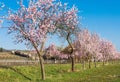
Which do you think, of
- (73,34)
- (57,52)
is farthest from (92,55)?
(57,52)

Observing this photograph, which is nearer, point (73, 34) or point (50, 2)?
point (50, 2)

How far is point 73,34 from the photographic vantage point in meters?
73.8

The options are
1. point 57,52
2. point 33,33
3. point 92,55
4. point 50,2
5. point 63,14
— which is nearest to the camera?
point 33,33

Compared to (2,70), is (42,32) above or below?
above

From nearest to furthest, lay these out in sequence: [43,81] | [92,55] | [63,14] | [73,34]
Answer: [43,81] < [63,14] < [73,34] < [92,55]

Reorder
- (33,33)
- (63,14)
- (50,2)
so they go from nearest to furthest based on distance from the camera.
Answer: (33,33)
(50,2)
(63,14)

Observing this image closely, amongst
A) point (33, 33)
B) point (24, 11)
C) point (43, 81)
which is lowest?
point (43, 81)

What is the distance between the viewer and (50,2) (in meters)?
50.8

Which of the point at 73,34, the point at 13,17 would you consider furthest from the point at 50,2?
the point at 73,34

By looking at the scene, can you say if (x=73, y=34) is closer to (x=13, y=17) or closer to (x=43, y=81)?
(x=13, y=17)

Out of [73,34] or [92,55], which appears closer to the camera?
[73,34]

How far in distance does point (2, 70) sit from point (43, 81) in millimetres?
9296

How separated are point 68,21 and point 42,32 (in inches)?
381

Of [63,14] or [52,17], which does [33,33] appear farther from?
[63,14]
